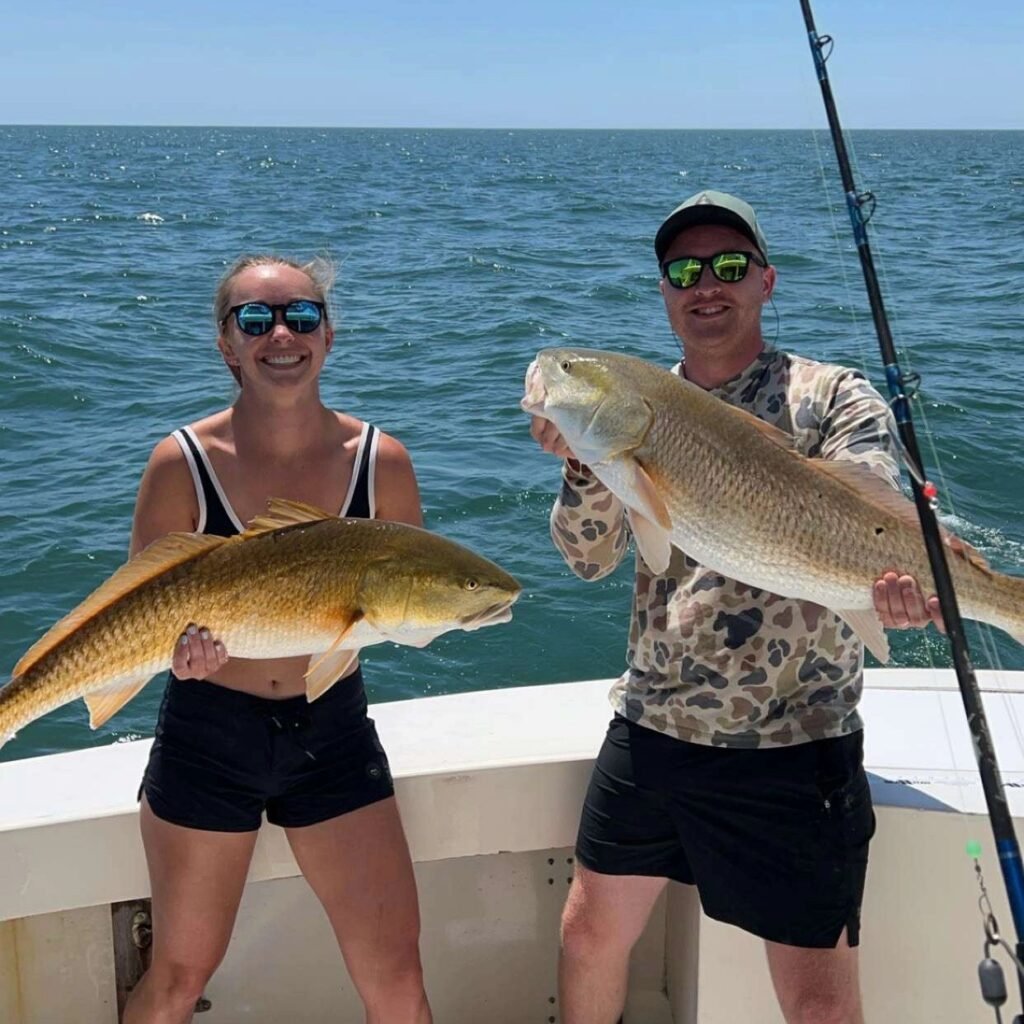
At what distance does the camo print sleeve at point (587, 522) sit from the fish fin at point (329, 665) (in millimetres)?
569

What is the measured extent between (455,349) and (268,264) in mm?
12101

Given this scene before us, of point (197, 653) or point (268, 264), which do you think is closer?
point (197, 653)

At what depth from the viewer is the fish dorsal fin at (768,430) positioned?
107 inches

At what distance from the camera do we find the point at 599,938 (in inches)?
123

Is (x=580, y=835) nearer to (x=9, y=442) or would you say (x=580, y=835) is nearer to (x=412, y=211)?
(x=9, y=442)

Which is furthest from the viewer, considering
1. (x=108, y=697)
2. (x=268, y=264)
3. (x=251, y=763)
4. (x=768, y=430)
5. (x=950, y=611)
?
(x=268, y=264)

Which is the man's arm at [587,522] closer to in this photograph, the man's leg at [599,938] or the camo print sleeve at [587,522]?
the camo print sleeve at [587,522]

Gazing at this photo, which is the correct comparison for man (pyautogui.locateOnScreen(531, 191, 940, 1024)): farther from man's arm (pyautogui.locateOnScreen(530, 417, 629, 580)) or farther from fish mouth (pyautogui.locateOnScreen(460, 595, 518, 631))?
fish mouth (pyautogui.locateOnScreen(460, 595, 518, 631))

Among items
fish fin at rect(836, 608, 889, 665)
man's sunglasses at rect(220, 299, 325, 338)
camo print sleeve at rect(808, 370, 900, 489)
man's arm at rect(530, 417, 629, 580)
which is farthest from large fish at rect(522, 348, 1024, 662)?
man's sunglasses at rect(220, 299, 325, 338)

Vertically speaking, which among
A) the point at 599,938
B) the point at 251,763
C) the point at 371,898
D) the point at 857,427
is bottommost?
the point at 599,938

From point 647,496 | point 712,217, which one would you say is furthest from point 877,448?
point 712,217

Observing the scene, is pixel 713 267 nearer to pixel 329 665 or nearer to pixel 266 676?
pixel 329 665

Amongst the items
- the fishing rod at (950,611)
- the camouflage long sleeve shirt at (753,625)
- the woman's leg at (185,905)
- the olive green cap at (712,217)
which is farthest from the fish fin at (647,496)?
the woman's leg at (185,905)

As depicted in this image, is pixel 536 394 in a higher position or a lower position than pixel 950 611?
higher
